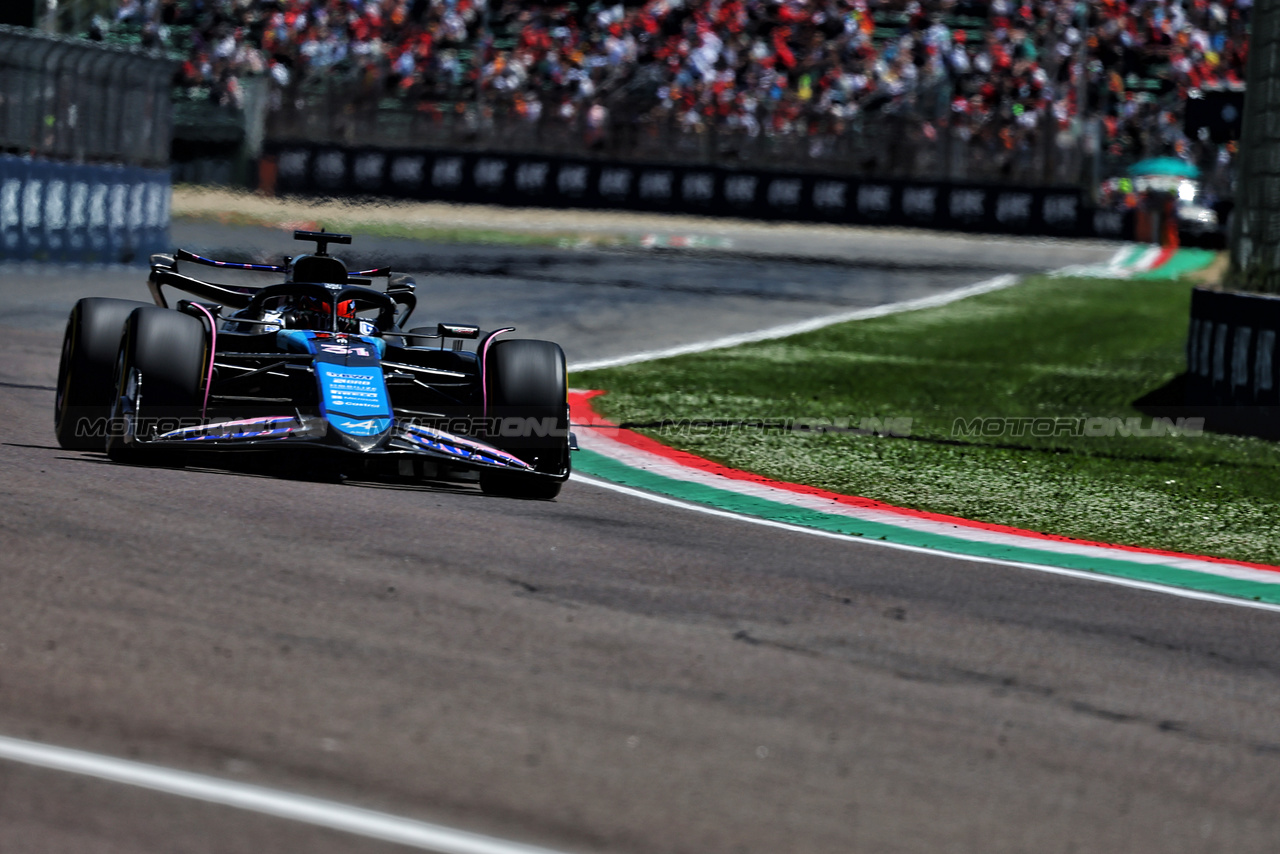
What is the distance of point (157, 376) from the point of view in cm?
770

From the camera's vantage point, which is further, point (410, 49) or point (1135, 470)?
point (410, 49)

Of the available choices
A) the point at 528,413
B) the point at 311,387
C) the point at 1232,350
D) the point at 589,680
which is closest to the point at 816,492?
the point at 528,413

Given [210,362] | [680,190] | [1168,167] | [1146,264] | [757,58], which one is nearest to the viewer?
[210,362]

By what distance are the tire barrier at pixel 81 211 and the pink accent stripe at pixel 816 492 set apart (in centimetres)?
1105

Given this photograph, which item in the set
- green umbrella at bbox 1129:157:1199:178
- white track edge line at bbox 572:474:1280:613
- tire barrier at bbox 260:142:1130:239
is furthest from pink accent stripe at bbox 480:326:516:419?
green umbrella at bbox 1129:157:1199:178

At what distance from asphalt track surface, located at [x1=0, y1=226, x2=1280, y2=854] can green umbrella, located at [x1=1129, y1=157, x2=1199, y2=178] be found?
2932cm

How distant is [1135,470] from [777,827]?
676cm

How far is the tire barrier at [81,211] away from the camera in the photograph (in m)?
20.4

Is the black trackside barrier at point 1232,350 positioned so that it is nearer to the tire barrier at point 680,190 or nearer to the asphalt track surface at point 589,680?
the asphalt track surface at point 589,680

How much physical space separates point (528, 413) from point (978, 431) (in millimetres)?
4324

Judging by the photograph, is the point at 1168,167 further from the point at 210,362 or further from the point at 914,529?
the point at 210,362

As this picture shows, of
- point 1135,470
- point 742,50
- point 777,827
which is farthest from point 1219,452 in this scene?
point 742,50

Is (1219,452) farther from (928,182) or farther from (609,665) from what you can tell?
(928,182)

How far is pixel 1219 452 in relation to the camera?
36.8 ft
